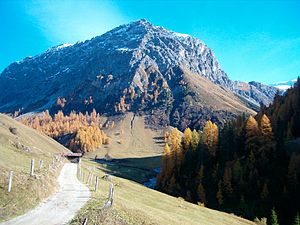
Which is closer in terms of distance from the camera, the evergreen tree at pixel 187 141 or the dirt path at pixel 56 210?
the dirt path at pixel 56 210

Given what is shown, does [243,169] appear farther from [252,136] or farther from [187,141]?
[187,141]

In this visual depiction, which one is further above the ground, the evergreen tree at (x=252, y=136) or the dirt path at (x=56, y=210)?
the evergreen tree at (x=252, y=136)

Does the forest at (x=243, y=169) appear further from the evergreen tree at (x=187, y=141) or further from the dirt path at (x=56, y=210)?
the dirt path at (x=56, y=210)

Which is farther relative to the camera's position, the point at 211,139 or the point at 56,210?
the point at 211,139

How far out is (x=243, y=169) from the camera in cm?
10812

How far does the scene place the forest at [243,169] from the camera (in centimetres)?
9525

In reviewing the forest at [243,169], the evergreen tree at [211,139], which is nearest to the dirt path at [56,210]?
the forest at [243,169]

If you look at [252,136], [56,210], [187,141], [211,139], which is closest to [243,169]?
[252,136]

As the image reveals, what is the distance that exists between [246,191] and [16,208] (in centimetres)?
8889

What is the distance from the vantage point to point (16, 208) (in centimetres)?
2698

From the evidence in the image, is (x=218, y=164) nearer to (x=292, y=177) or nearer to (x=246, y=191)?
(x=246, y=191)

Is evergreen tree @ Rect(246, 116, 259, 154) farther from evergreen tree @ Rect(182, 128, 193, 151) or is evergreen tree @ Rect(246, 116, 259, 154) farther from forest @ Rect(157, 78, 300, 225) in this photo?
evergreen tree @ Rect(182, 128, 193, 151)

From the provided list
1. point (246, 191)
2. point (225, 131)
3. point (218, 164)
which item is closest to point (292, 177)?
point (246, 191)

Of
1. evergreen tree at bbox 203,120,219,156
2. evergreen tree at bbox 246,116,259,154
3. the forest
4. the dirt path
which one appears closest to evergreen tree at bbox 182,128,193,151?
the forest
